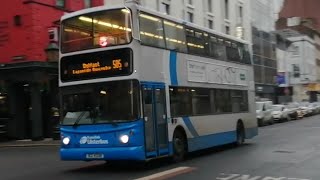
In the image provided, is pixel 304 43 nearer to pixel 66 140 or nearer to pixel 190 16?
pixel 190 16

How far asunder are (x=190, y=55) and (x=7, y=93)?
A: 17.9 meters

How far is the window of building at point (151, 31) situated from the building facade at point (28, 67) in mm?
15383

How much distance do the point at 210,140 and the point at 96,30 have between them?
5881mm

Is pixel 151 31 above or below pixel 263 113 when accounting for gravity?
above

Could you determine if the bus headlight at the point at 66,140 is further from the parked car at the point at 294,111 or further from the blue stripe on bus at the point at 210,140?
the parked car at the point at 294,111

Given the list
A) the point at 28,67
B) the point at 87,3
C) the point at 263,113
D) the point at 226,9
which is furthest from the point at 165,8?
the point at 28,67

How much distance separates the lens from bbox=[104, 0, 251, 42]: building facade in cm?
4172

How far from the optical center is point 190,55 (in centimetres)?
1681

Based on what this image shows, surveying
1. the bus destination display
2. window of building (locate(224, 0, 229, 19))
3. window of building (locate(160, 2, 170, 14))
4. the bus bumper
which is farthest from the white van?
the bus bumper

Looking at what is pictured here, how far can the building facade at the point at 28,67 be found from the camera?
29.9 meters

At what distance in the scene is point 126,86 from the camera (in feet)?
44.3

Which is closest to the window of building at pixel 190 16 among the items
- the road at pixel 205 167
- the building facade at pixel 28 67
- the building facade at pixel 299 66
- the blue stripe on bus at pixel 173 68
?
the building facade at pixel 28 67

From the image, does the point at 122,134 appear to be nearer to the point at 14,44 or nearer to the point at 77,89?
the point at 77,89

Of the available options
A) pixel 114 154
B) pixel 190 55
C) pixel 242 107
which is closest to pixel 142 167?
pixel 114 154
